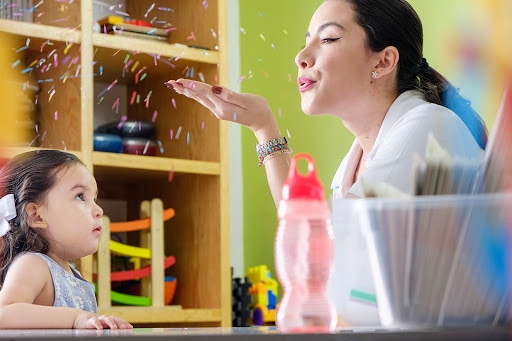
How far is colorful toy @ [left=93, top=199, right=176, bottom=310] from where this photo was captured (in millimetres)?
2400

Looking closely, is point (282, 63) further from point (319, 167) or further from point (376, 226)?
point (376, 226)

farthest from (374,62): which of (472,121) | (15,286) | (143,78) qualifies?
(143,78)

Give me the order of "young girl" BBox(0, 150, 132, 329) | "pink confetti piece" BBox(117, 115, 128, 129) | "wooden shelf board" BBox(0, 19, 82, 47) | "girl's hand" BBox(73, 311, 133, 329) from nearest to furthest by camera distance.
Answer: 1. "girl's hand" BBox(73, 311, 133, 329)
2. "young girl" BBox(0, 150, 132, 329)
3. "wooden shelf board" BBox(0, 19, 82, 47)
4. "pink confetti piece" BBox(117, 115, 128, 129)

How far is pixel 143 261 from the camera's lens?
2586 millimetres

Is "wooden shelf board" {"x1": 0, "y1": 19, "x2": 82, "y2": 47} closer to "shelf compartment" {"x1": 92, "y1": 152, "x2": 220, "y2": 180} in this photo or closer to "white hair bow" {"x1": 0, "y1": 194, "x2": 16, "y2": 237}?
"shelf compartment" {"x1": 92, "y1": 152, "x2": 220, "y2": 180}

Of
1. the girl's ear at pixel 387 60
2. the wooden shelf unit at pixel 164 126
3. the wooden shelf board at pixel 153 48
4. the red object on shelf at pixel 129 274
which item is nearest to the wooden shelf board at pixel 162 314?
the wooden shelf unit at pixel 164 126

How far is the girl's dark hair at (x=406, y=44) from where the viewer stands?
147 centimetres

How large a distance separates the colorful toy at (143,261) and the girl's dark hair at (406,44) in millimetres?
1300

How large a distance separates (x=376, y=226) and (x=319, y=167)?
7.61 ft

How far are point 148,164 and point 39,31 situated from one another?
60 cm

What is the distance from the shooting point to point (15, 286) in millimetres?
1330

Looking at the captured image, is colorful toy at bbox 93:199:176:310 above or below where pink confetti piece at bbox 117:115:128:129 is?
below

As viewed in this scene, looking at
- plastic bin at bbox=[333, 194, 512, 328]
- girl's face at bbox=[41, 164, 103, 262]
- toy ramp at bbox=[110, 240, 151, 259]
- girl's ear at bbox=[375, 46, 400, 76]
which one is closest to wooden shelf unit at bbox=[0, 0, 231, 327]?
toy ramp at bbox=[110, 240, 151, 259]

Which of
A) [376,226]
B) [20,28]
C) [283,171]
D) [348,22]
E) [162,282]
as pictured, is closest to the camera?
[376,226]
